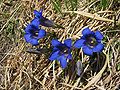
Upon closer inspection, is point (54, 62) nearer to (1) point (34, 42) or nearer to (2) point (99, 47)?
(1) point (34, 42)

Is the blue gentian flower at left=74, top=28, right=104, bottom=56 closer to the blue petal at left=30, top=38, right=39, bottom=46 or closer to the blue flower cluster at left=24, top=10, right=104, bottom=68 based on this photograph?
the blue flower cluster at left=24, top=10, right=104, bottom=68

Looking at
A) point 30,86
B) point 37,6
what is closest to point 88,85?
point 30,86

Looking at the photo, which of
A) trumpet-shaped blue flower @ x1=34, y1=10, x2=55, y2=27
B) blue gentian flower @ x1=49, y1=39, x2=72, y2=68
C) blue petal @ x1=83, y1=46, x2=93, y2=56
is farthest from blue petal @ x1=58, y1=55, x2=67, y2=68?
trumpet-shaped blue flower @ x1=34, y1=10, x2=55, y2=27

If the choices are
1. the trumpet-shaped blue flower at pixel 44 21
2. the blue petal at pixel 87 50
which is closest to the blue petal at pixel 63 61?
the blue petal at pixel 87 50

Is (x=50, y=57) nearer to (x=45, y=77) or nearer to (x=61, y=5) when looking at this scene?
(x=45, y=77)

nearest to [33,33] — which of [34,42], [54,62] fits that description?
[34,42]

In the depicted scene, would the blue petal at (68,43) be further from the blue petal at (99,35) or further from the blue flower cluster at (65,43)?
the blue petal at (99,35)
